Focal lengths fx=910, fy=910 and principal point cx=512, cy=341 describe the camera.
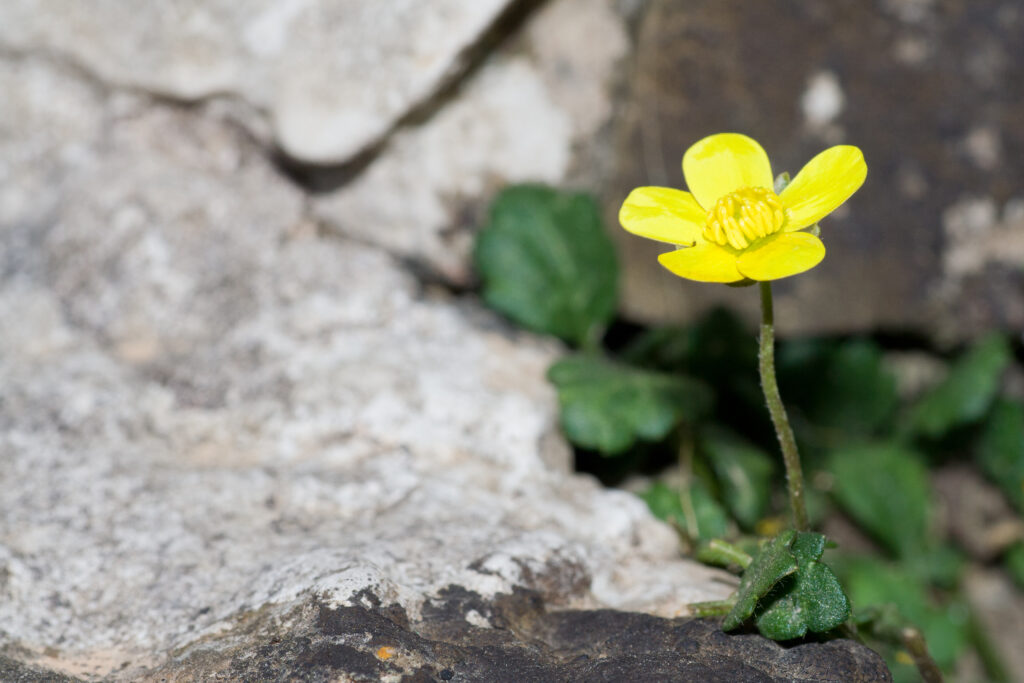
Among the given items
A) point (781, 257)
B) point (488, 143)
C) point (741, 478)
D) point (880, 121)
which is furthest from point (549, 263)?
point (781, 257)

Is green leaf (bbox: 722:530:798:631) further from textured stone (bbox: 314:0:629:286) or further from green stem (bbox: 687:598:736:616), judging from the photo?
textured stone (bbox: 314:0:629:286)

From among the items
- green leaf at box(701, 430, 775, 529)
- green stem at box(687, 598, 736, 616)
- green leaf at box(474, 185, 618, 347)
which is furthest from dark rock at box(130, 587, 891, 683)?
green leaf at box(474, 185, 618, 347)

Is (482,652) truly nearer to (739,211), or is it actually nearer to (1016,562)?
(739,211)

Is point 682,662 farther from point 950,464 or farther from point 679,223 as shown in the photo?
point 950,464

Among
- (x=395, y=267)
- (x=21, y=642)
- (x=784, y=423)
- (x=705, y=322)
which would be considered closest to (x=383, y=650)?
(x=21, y=642)

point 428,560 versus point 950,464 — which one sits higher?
point 950,464

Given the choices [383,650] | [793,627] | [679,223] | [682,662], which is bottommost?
[383,650]

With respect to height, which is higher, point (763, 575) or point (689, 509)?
point (763, 575)
